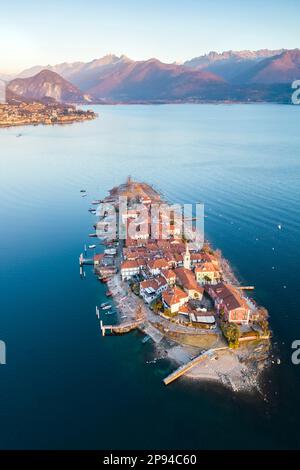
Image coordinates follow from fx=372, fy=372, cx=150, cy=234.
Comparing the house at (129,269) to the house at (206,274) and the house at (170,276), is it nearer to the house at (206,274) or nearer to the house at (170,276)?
the house at (170,276)

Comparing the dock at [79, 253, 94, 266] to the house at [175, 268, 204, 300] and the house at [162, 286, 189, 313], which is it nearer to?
the house at [175, 268, 204, 300]

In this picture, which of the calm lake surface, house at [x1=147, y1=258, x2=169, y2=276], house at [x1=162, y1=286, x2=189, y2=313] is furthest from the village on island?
the calm lake surface

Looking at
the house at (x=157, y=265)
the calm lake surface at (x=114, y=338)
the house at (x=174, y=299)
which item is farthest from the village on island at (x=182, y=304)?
the calm lake surface at (x=114, y=338)

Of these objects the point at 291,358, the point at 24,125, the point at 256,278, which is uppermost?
the point at 24,125

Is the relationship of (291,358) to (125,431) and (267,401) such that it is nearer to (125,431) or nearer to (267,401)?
(267,401)

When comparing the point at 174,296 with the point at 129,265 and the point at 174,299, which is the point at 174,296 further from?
the point at 129,265
